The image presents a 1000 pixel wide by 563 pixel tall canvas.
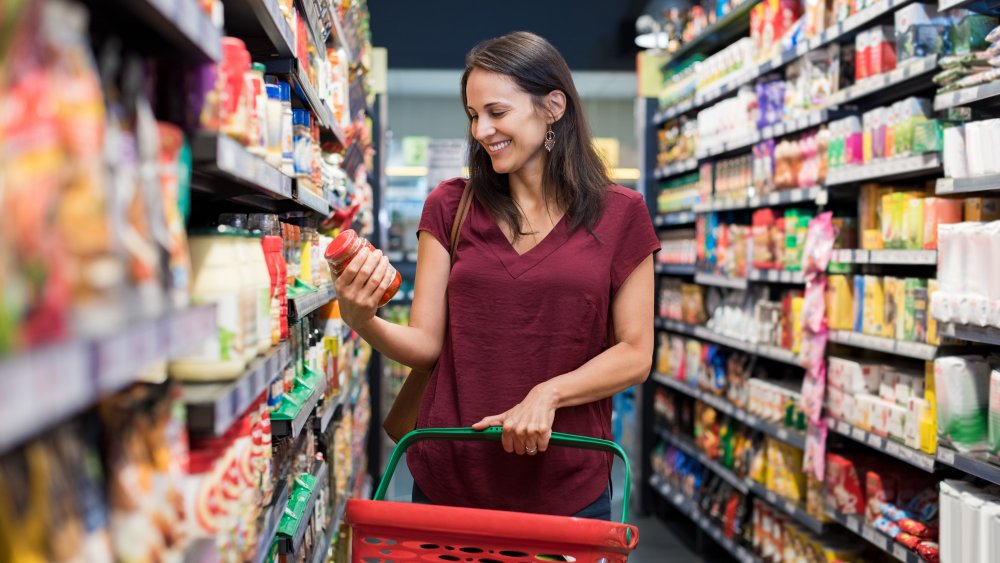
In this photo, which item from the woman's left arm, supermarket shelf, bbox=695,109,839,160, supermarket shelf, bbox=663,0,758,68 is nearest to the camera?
the woman's left arm

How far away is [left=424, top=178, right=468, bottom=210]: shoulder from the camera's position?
7.50 feet

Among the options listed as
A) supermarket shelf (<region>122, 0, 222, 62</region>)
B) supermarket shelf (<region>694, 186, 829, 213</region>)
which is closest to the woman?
supermarket shelf (<region>122, 0, 222, 62</region>)

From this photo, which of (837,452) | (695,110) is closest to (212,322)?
(837,452)

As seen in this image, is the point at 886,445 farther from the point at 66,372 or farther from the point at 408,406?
the point at 66,372

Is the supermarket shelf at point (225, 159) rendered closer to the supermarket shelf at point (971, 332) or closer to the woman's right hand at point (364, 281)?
the woman's right hand at point (364, 281)

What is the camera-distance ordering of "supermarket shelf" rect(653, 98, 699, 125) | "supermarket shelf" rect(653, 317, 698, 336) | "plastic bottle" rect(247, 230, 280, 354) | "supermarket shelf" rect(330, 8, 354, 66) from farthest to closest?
"supermarket shelf" rect(653, 98, 699, 125)
"supermarket shelf" rect(653, 317, 698, 336)
"supermarket shelf" rect(330, 8, 354, 66)
"plastic bottle" rect(247, 230, 280, 354)

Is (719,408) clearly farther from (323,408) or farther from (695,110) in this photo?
(323,408)

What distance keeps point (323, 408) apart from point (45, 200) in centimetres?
238

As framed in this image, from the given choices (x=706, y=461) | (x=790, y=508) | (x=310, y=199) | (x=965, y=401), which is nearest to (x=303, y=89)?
(x=310, y=199)

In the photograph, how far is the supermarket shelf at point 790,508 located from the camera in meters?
3.98

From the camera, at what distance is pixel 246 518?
1.34m

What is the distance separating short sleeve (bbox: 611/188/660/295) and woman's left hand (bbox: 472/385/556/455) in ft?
1.35

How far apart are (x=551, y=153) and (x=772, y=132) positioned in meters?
2.46

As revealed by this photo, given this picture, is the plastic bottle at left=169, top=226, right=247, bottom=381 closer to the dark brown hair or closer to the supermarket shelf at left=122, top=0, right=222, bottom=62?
the supermarket shelf at left=122, top=0, right=222, bottom=62
